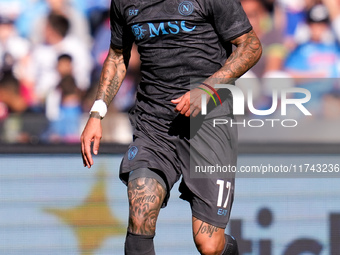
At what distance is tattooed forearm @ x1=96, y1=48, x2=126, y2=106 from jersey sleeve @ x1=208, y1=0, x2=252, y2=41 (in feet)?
2.55

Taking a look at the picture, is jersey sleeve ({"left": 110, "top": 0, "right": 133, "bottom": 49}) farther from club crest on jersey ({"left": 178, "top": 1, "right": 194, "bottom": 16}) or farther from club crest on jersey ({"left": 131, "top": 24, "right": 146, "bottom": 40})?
club crest on jersey ({"left": 178, "top": 1, "right": 194, "bottom": 16})

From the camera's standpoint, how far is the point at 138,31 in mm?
3807

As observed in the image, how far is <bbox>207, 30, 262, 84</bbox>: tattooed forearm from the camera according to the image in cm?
366

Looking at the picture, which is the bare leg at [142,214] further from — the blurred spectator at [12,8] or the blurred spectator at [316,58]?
the blurred spectator at [12,8]

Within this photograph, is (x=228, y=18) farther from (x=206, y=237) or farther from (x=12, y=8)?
(x=12, y=8)

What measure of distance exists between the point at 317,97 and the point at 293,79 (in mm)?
355

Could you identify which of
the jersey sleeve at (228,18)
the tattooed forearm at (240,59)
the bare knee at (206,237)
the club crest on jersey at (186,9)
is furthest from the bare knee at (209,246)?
the club crest on jersey at (186,9)

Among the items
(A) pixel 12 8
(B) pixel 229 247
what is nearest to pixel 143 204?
(B) pixel 229 247

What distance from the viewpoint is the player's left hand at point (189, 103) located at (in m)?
3.46

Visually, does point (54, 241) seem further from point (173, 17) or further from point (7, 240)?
point (173, 17)

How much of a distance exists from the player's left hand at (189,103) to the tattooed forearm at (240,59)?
18 cm

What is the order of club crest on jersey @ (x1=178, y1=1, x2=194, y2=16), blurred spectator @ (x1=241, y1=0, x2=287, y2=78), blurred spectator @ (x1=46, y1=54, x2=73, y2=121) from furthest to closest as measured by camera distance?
blurred spectator @ (x1=241, y1=0, x2=287, y2=78) → blurred spectator @ (x1=46, y1=54, x2=73, y2=121) → club crest on jersey @ (x1=178, y1=1, x2=194, y2=16)

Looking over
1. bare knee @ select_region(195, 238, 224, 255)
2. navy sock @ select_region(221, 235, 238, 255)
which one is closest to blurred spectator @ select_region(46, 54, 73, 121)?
navy sock @ select_region(221, 235, 238, 255)

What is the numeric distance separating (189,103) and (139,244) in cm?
87
